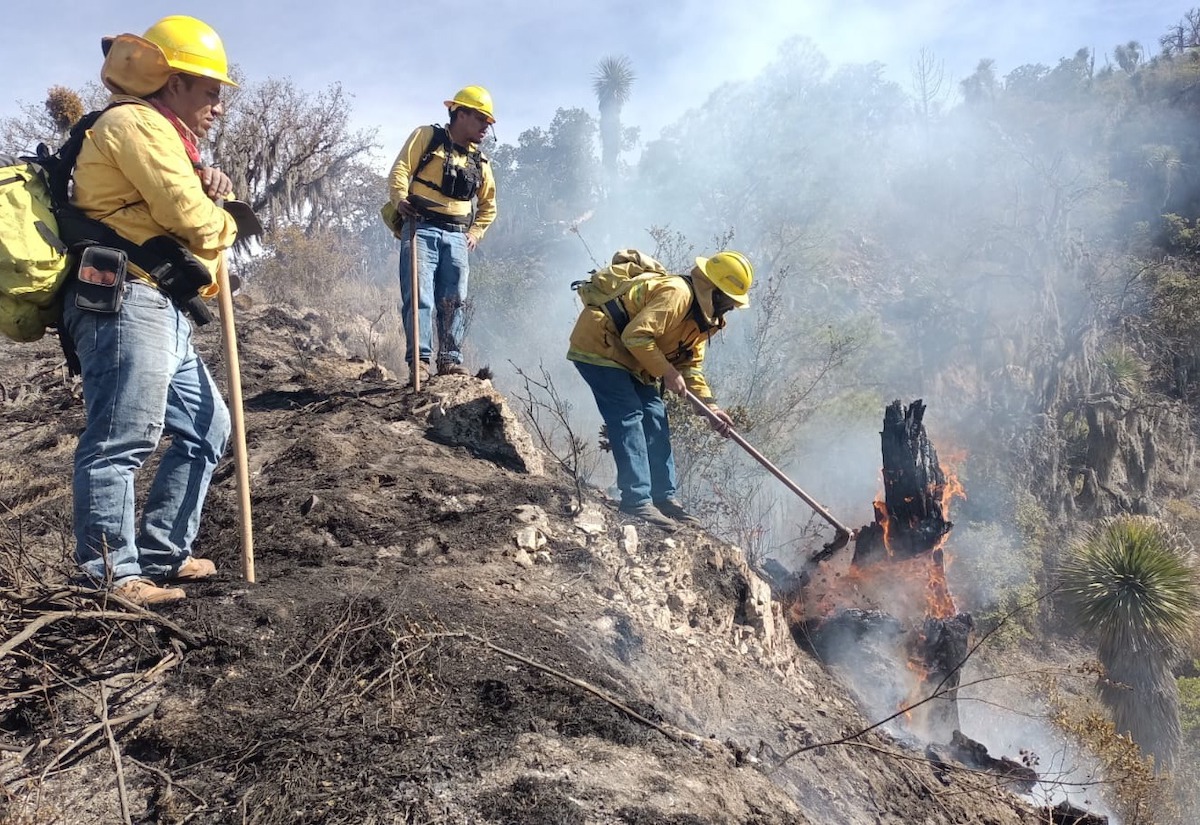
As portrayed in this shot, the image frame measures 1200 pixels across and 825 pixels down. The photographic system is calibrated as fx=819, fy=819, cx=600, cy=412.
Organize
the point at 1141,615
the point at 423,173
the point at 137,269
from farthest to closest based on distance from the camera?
1. the point at 1141,615
2. the point at 423,173
3. the point at 137,269

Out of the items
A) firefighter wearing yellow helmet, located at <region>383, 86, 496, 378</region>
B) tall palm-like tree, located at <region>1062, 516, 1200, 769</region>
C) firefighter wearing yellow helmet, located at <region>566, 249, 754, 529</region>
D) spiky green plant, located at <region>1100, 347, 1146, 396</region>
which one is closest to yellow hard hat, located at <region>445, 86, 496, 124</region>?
firefighter wearing yellow helmet, located at <region>383, 86, 496, 378</region>

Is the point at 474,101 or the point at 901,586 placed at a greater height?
the point at 474,101

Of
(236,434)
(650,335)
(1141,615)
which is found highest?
(650,335)

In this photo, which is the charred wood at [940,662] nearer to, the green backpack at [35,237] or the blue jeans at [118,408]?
the blue jeans at [118,408]

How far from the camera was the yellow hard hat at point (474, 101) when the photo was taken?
5.97 metres

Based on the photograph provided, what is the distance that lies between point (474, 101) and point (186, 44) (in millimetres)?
3302

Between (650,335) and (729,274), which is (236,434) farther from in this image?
(729,274)

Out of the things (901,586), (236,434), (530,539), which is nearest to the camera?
(236,434)

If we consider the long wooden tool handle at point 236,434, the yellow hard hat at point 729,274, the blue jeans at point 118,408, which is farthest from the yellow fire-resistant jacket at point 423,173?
the blue jeans at point 118,408

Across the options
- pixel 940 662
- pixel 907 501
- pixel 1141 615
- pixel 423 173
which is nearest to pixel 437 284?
pixel 423 173

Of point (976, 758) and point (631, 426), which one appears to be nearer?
point (631, 426)

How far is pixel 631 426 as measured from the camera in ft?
17.6

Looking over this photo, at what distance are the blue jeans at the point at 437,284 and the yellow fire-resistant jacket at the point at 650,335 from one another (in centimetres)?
121

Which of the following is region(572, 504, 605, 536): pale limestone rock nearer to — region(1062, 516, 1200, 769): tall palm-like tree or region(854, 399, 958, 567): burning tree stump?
region(854, 399, 958, 567): burning tree stump
